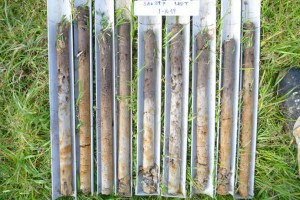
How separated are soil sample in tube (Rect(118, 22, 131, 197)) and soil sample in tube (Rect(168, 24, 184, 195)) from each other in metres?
0.29

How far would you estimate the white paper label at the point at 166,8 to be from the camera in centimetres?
242

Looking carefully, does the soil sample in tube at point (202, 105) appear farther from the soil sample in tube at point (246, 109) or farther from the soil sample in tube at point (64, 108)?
the soil sample in tube at point (64, 108)

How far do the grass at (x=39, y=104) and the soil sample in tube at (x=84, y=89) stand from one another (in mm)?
297

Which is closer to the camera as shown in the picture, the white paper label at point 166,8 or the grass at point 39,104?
the white paper label at point 166,8

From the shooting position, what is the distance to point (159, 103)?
2.50m

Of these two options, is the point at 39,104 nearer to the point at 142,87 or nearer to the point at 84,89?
the point at 84,89

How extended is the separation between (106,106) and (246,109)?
934 millimetres

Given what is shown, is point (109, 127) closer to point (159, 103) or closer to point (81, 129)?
point (81, 129)

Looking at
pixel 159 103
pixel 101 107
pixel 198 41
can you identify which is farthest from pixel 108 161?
pixel 198 41

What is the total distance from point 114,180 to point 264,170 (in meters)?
1.03

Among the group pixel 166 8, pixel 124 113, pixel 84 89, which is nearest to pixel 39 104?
pixel 84 89

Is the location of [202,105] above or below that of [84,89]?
below

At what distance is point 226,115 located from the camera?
246 centimetres

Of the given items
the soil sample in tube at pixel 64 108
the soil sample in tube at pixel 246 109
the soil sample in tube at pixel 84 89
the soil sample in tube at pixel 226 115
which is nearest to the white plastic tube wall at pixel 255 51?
the soil sample in tube at pixel 246 109
